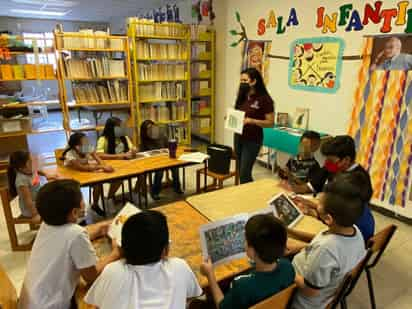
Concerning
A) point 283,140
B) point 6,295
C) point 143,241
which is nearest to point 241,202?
point 143,241

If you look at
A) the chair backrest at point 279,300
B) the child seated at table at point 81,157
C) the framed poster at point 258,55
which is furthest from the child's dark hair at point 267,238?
the framed poster at point 258,55

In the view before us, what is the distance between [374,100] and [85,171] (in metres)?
2.98

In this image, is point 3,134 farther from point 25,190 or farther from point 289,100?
point 289,100

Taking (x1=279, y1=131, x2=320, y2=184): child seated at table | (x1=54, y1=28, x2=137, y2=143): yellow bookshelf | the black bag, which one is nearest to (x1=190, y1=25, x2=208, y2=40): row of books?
(x1=54, y1=28, x2=137, y2=143): yellow bookshelf

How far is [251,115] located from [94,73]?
8.20 ft

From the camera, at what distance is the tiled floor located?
6.81ft

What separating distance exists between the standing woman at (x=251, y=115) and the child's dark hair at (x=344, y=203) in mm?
1852

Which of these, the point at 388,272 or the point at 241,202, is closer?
the point at 241,202

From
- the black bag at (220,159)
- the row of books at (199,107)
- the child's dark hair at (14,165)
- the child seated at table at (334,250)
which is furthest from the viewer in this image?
the row of books at (199,107)

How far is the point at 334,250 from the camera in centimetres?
123

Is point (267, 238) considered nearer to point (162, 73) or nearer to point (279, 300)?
point (279, 300)

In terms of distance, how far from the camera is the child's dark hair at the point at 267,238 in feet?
3.65

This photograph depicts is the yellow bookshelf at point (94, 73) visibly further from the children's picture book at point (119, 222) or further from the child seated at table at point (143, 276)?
the child seated at table at point (143, 276)

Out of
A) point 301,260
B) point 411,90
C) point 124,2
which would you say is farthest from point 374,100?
point 124,2
